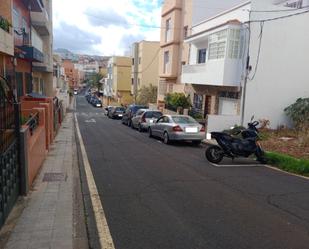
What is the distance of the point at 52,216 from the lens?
5590 mm

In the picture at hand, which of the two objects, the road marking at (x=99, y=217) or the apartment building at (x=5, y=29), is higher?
the apartment building at (x=5, y=29)

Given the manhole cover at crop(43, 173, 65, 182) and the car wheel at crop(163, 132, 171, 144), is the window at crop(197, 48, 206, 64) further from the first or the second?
the manhole cover at crop(43, 173, 65, 182)

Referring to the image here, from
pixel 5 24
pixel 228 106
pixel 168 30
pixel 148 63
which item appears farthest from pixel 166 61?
pixel 5 24

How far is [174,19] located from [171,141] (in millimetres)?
20413

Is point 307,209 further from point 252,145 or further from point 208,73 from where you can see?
point 208,73

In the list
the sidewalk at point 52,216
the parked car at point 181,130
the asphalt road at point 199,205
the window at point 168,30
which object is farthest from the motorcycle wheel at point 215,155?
the window at point 168,30

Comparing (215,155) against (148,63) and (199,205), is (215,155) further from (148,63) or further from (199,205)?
(148,63)

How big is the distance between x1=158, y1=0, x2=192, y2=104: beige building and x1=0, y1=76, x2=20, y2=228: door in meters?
24.9

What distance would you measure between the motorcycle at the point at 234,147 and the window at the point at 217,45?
9445 millimetres

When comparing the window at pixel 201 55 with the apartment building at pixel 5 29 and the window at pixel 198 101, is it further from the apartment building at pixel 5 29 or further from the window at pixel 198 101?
the apartment building at pixel 5 29

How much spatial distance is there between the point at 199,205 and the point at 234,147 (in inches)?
193

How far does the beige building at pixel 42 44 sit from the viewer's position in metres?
23.8

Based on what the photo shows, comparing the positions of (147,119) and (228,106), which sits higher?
(228,106)

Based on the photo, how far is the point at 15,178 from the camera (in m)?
6.30
